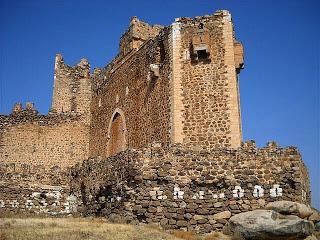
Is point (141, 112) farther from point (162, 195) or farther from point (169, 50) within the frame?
point (162, 195)

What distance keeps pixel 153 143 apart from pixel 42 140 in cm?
1686

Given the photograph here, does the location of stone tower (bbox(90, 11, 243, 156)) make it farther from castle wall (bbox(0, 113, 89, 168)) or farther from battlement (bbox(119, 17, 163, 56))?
castle wall (bbox(0, 113, 89, 168))

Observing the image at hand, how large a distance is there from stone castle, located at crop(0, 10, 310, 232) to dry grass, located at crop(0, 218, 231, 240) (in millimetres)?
955

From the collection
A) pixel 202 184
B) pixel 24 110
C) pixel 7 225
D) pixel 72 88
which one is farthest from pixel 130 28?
pixel 7 225

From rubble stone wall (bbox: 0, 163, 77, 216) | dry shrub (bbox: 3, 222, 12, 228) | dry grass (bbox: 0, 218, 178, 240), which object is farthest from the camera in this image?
rubble stone wall (bbox: 0, 163, 77, 216)

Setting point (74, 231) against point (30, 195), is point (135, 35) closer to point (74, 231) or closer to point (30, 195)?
point (30, 195)

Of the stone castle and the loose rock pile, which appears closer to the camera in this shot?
the loose rock pile

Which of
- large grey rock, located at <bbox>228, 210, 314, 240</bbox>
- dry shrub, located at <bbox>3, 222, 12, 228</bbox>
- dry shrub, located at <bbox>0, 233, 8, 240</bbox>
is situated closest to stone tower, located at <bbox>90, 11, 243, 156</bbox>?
large grey rock, located at <bbox>228, 210, 314, 240</bbox>

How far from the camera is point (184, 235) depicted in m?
12.8

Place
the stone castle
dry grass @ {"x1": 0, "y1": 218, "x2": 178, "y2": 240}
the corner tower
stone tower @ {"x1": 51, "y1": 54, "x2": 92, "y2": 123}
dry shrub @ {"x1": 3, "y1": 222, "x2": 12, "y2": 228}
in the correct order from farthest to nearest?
stone tower @ {"x1": 51, "y1": 54, "x2": 92, "y2": 123}, the corner tower, the stone castle, dry shrub @ {"x1": 3, "y1": 222, "x2": 12, "y2": 228}, dry grass @ {"x1": 0, "y1": 218, "x2": 178, "y2": 240}

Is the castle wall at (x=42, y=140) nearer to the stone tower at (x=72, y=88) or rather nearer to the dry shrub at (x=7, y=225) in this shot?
the stone tower at (x=72, y=88)

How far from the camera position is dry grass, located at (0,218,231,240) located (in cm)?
1090

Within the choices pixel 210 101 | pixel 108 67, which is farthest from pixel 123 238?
pixel 108 67

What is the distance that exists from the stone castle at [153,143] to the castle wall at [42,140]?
0.07 metres
